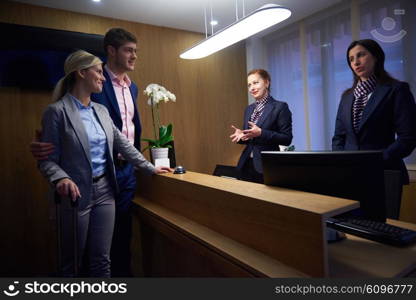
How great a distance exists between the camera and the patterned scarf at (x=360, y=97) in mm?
1994

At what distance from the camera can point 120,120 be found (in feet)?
6.61

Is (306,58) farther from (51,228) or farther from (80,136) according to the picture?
(51,228)

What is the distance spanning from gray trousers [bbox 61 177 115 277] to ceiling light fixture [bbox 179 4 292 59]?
1356 mm

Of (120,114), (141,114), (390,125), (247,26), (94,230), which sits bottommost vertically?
(94,230)

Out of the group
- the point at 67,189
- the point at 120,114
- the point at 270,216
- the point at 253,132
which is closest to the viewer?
the point at 270,216

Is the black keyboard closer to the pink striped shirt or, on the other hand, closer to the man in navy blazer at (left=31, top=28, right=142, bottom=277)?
the man in navy blazer at (left=31, top=28, right=142, bottom=277)

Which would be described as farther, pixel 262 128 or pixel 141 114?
pixel 141 114

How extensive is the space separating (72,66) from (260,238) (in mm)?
1319

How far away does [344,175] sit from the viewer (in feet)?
3.50

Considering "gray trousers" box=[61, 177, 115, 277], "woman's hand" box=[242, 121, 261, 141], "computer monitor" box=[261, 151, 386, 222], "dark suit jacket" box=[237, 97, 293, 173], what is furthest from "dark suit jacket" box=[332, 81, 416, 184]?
"gray trousers" box=[61, 177, 115, 277]

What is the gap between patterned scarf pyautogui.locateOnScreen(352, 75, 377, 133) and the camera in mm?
1994

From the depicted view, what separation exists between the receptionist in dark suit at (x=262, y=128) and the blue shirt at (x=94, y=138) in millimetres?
1111

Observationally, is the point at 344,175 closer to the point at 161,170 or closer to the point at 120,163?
the point at 161,170

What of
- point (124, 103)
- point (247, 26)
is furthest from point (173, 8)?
point (124, 103)
